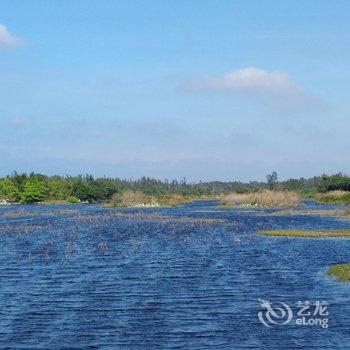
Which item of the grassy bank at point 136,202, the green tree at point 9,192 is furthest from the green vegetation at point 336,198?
the green tree at point 9,192

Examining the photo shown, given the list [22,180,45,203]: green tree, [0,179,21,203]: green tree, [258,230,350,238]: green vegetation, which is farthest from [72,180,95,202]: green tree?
[258,230,350,238]: green vegetation

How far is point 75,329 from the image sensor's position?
73.1ft

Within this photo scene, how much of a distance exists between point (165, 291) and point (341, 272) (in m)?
10.3

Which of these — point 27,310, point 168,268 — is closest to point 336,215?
point 168,268

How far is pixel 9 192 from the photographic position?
167 m

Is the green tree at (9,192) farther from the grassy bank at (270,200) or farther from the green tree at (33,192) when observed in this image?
the grassy bank at (270,200)

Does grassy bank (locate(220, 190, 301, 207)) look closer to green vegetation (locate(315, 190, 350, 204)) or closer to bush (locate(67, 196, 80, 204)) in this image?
green vegetation (locate(315, 190, 350, 204))

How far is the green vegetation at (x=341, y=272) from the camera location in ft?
105

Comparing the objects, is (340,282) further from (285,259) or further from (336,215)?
(336,215)

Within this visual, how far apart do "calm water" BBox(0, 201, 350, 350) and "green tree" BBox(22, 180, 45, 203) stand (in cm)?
11221

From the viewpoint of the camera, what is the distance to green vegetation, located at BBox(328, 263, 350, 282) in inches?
1255

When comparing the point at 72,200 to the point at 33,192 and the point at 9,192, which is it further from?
the point at 9,192

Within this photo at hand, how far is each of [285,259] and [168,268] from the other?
857 centimetres

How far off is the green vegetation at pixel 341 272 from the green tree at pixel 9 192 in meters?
141
